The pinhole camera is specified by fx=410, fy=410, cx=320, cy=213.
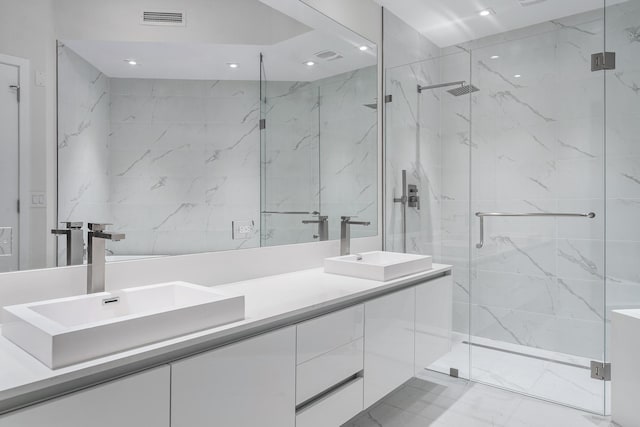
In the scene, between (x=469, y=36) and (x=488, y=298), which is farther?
(x=469, y=36)

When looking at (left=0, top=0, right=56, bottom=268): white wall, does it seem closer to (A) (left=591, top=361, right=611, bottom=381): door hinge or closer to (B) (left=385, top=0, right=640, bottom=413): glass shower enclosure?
(B) (left=385, top=0, right=640, bottom=413): glass shower enclosure

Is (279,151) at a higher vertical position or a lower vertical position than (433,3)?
lower

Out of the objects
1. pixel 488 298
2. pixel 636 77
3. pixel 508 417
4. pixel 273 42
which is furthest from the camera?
pixel 488 298

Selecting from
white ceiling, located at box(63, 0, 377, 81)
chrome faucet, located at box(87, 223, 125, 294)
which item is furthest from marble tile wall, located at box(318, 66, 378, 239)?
chrome faucet, located at box(87, 223, 125, 294)

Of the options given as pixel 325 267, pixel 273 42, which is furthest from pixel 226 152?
pixel 325 267

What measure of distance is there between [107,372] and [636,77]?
3.07 metres

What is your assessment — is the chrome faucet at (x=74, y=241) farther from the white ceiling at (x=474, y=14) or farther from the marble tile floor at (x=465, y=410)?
the white ceiling at (x=474, y=14)

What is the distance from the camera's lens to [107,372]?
102cm

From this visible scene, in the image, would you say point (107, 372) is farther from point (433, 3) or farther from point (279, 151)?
point (433, 3)

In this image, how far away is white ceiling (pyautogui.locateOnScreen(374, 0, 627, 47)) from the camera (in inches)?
116

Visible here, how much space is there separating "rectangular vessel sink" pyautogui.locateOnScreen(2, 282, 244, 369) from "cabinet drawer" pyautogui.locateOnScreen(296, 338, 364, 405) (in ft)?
1.36

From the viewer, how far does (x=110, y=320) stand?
105 centimetres

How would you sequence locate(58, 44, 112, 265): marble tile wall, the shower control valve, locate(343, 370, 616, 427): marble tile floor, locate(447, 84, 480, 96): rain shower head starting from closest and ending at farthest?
locate(58, 44, 112, 265): marble tile wall
locate(343, 370, 616, 427): marble tile floor
locate(447, 84, 480, 96): rain shower head
the shower control valve

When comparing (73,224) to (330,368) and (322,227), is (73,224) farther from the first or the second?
(322,227)
